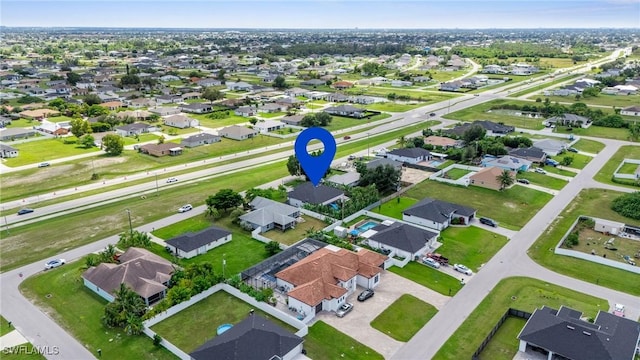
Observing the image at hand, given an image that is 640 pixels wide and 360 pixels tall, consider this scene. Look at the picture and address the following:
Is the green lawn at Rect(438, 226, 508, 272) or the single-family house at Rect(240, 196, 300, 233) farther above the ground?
the single-family house at Rect(240, 196, 300, 233)

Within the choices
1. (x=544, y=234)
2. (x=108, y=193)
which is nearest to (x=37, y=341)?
(x=108, y=193)

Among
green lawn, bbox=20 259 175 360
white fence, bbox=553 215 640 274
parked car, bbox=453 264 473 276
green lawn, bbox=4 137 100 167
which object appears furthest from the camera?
green lawn, bbox=4 137 100 167

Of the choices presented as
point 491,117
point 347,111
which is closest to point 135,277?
point 347,111

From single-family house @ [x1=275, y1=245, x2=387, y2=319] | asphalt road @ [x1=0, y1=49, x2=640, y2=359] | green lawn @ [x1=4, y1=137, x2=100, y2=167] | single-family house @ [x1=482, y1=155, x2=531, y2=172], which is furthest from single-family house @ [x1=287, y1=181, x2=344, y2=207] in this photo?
green lawn @ [x1=4, y1=137, x2=100, y2=167]

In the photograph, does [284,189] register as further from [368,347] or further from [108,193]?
[368,347]

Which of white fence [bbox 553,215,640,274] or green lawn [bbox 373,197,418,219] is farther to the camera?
green lawn [bbox 373,197,418,219]

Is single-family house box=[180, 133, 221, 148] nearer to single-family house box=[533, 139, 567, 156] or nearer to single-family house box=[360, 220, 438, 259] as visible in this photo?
single-family house box=[360, 220, 438, 259]
